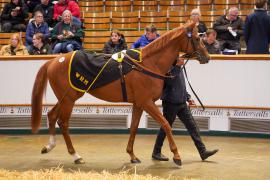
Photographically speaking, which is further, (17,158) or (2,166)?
(17,158)

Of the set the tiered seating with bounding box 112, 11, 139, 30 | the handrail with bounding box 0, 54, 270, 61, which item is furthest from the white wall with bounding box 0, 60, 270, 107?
the tiered seating with bounding box 112, 11, 139, 30

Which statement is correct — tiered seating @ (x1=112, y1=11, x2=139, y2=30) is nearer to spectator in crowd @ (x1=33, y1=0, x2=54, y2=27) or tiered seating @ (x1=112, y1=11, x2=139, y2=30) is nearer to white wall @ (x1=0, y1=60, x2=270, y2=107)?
spectator in crowd @ (x1=33, y1=0, x2=54, y2=27)

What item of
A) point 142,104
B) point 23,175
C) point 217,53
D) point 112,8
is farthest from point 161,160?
point 112,8

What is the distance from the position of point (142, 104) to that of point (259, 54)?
3.04m

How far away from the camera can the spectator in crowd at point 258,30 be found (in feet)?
32.5

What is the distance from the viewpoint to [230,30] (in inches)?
430

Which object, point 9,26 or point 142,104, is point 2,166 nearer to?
point 142,104

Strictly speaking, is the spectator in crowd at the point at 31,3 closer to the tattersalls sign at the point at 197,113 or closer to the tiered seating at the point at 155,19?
the tiered seating at the point at 155,19

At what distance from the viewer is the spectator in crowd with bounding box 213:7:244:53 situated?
10.9 metres

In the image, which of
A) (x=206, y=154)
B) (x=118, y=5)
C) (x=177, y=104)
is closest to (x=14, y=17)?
(x=118, y=5)

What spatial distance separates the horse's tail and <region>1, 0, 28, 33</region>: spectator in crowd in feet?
17.0

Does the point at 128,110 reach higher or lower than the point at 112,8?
lower

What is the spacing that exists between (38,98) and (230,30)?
4.45 m

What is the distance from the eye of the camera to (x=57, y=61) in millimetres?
7875
